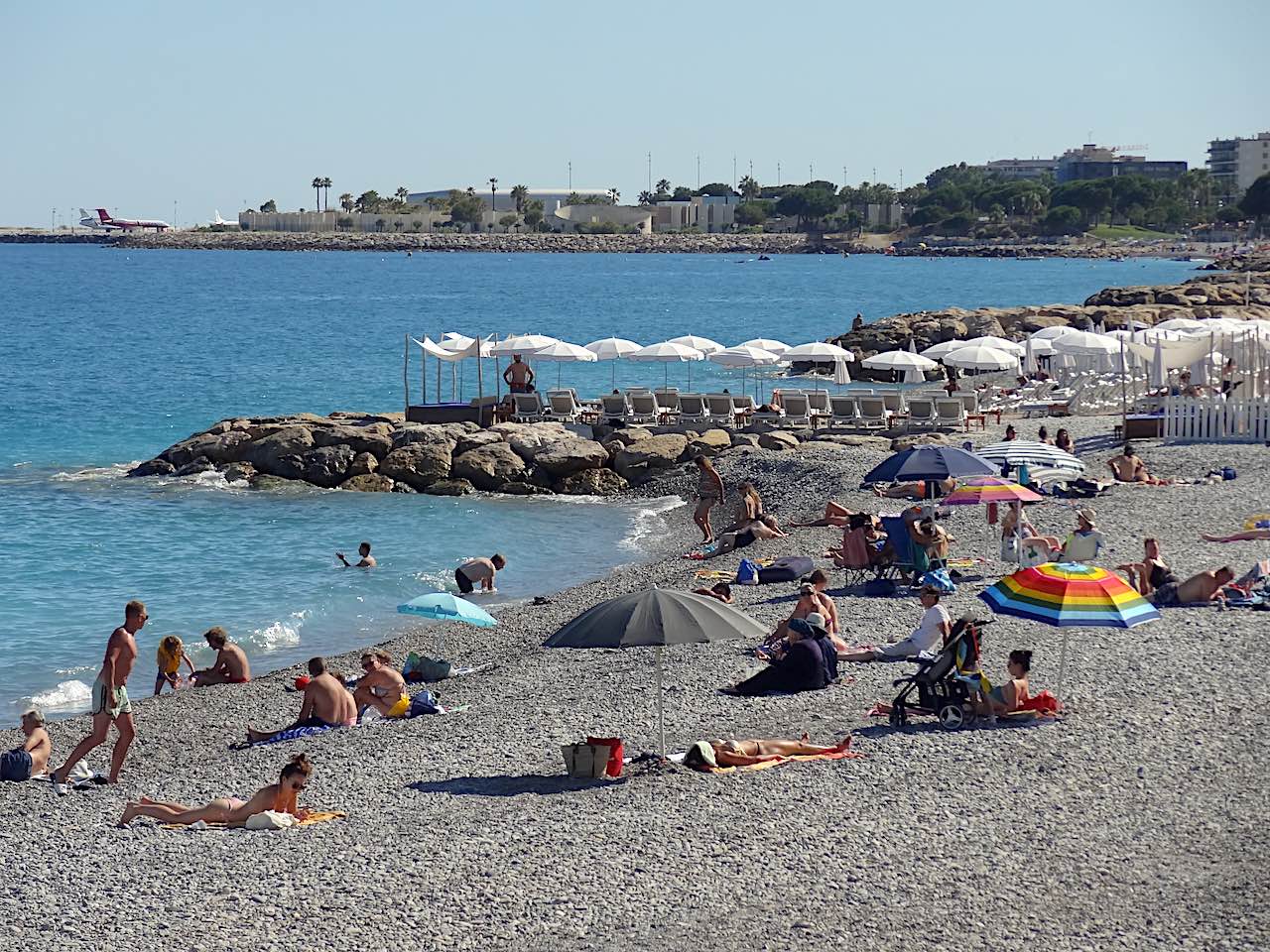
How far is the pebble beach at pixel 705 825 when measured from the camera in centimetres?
838

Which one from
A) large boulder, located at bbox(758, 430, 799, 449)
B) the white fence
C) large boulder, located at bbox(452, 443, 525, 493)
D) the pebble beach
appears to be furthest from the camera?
large boulder, located at bbox(758, 430, 799, 449)

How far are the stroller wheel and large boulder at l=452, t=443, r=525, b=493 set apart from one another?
16.3 metres

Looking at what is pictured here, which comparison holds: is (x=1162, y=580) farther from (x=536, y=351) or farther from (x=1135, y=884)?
(x=536, y=351)

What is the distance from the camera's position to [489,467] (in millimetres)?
27266

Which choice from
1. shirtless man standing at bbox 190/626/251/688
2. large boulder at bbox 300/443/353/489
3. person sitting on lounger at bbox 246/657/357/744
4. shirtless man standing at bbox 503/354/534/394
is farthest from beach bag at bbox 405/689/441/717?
shirtless man standing at bbox 503/354/534/394

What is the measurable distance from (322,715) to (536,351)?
1863cm

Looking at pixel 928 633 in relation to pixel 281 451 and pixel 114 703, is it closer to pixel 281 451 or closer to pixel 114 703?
pixel 114 703

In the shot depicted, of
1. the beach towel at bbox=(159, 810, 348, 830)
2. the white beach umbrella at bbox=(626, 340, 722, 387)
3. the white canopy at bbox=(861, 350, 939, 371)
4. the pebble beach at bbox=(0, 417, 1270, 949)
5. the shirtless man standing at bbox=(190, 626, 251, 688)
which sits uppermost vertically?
the white beach umbrella at bbox=(626, 340, 722, 387)

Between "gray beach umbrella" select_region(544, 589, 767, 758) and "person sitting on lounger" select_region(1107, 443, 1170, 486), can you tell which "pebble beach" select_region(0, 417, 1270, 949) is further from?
"person sitting on lounger" select_region(1107, 443, 1170, 486)

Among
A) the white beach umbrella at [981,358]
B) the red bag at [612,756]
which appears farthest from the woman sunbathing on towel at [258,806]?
the white beach umbrella at [981,358]

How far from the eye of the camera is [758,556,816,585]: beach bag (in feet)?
57.3

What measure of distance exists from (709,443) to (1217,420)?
8466 mm

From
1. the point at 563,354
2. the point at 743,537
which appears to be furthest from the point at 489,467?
the point at 743,537

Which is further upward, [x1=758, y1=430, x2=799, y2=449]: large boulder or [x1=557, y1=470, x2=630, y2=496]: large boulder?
[x1=758, y1=430, x2=799, y2=449]: large boulder
